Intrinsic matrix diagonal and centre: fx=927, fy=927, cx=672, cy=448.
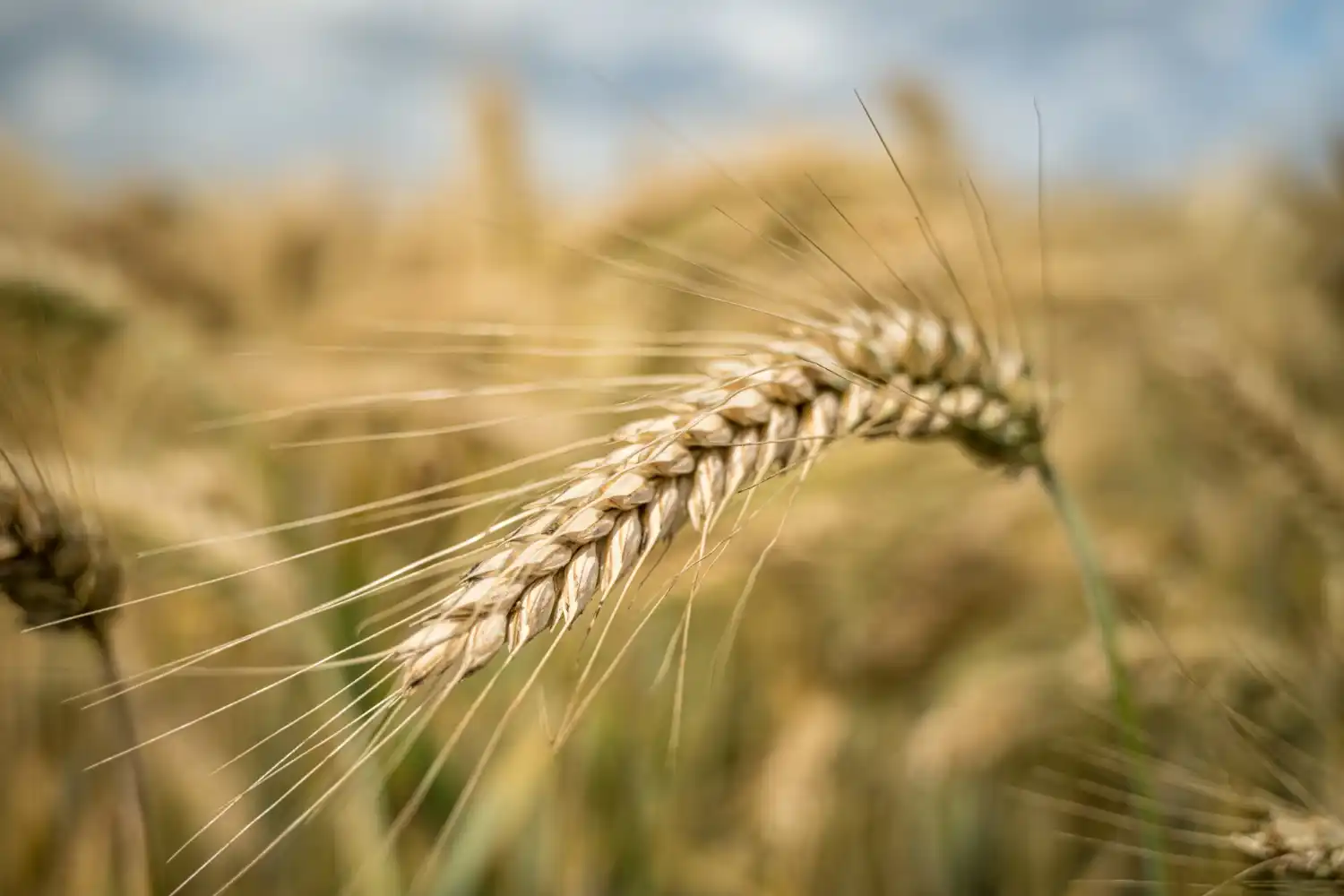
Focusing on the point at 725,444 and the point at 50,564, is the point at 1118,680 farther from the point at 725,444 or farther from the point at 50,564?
the point at 50,564

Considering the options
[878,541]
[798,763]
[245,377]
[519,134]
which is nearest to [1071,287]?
[878,541]

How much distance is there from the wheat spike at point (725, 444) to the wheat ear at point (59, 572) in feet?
0.75

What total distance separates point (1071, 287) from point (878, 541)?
2.32 ft

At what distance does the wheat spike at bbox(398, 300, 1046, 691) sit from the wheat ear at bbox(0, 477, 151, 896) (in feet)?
0.75

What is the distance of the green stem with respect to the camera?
0.62m

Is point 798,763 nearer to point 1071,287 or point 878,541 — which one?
point 878,541

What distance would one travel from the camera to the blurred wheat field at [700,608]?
2.90 ft

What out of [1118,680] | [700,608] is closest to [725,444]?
[1118,680]

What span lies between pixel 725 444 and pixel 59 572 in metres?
0.41

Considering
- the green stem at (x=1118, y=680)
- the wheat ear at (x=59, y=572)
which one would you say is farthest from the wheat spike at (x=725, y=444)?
the wheat ear at (x=59, y=572)

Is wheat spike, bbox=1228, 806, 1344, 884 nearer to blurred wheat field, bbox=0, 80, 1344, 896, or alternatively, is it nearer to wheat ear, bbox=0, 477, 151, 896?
blurred wheat field, bbox=0, 80, 1344, 896

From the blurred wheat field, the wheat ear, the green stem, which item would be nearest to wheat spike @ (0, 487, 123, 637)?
the wheat ear

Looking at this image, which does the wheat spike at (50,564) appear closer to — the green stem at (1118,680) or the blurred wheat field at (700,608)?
the blurred wheat field at (700,608)

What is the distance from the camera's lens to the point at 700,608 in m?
1.28
